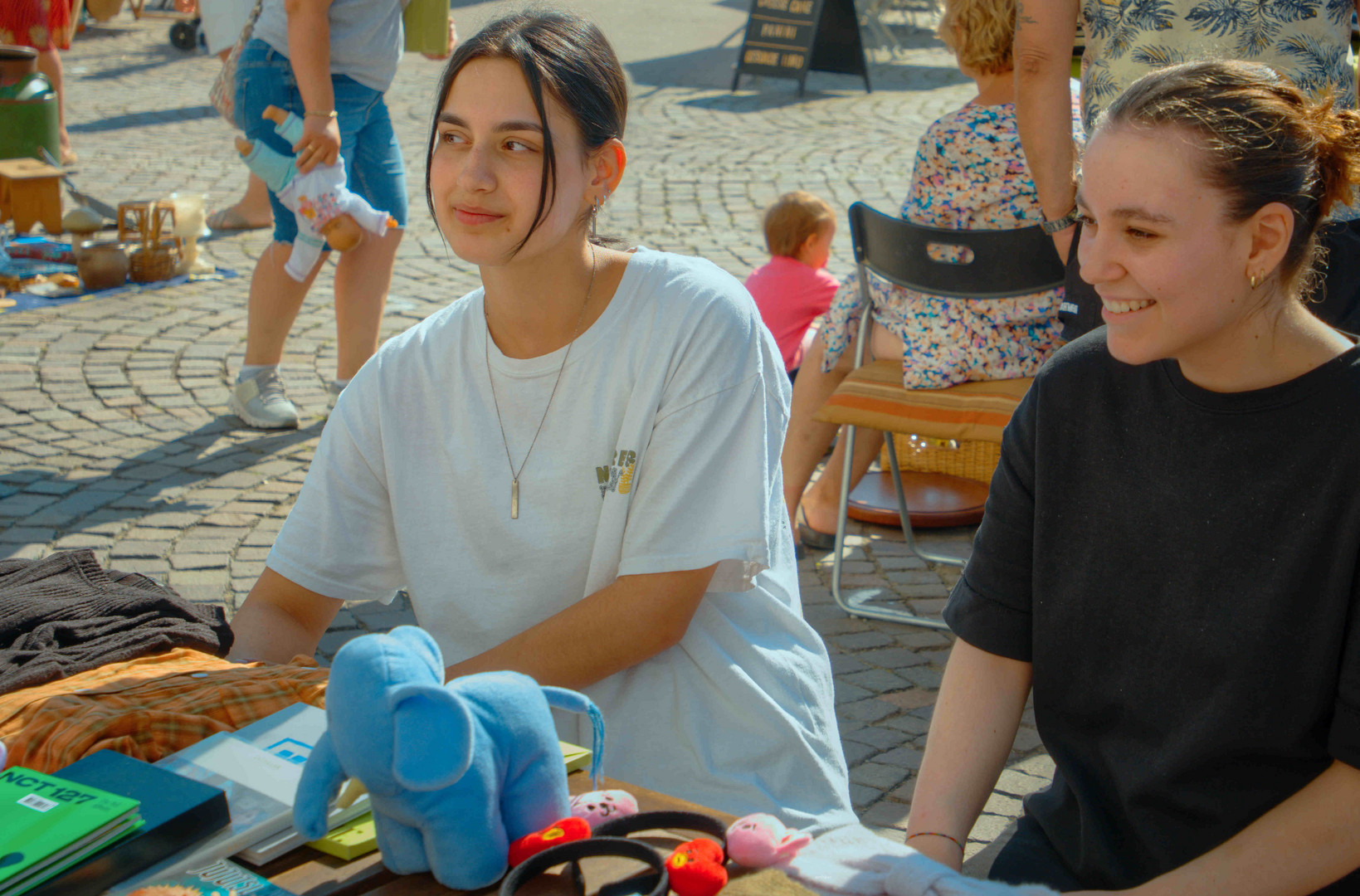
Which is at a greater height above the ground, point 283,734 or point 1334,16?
point 1334,16

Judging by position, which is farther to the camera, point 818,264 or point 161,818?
point 818,264

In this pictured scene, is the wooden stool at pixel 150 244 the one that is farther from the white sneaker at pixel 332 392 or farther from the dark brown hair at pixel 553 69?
the dark brown hair at pixel 553 69

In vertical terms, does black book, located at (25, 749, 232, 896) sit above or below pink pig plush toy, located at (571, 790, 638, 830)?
above

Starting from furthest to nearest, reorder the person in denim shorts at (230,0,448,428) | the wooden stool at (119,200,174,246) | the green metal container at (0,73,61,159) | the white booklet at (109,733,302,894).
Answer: the green metal container at (0,73,61,159), the wooden stool at (119,200,174,246), the person in denim shorts at (230,0,448,428), the white booklet at (109,733,302,894)

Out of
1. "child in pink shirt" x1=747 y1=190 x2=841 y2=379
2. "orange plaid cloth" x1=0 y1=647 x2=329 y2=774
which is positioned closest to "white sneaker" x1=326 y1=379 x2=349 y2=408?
"child in pink shirt" x1=747 y1=190 x2=841 y2=379

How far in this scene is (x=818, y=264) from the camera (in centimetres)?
504

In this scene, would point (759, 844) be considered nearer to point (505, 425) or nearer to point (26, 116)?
point (505, 425)

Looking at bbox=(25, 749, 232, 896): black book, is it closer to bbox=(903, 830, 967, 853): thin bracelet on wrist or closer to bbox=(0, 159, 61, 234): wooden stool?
bbox=(903, 830, 967, 853): thin bracelet on wrist

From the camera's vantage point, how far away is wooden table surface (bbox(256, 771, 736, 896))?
1167 millimetres

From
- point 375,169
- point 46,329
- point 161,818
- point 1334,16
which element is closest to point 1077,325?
point 1334,16

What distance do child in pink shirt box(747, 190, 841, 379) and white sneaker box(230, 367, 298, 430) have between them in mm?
1891

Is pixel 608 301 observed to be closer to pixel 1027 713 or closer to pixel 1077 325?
pixel 1077 325

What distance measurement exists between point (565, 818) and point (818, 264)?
4.03 metres

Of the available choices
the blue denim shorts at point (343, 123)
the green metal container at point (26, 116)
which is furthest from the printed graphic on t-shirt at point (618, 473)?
the green metal container at point (26, 116)
